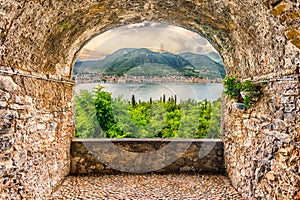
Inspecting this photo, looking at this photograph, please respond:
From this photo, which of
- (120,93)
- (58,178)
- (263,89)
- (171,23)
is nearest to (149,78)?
(120,93)

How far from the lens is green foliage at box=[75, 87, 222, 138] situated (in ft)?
29.2

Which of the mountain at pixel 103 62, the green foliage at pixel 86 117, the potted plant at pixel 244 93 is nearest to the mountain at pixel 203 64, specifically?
the mountain at pixel 103 62

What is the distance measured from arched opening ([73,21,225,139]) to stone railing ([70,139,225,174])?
1.50 metres

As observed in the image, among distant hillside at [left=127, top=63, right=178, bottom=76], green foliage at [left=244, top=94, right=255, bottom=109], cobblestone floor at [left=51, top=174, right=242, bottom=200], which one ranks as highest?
distant hillside at [left=127, top=63, right=178, bottom=76]

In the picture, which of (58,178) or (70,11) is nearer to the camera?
(70,11)

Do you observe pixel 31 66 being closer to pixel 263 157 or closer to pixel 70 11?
pixel 70 11

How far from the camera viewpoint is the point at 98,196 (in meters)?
3.81

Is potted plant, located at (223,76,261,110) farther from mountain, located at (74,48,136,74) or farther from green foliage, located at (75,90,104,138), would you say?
green foliage, located at (75,90,104,138)

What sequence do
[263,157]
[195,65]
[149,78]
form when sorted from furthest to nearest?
[149,78] < [195,65] < [263,157]

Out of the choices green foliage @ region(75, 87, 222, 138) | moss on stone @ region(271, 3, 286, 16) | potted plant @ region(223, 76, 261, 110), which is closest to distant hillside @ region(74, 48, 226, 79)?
green foliage @ region(75, 87, 222, 138)

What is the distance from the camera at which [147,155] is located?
4.90m

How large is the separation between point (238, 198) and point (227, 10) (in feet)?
8.72

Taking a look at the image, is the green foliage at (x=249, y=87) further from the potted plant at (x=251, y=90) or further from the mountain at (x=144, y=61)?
the mountain at (x=144, y=61)

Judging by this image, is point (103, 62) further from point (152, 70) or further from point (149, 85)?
point (149, 85)
